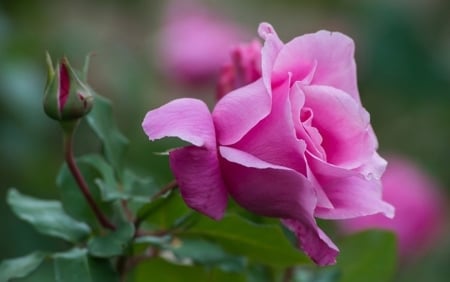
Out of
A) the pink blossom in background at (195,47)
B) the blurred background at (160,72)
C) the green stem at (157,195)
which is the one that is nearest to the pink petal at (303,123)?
the green stem at (157,195)

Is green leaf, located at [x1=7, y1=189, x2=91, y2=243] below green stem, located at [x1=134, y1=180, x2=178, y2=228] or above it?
below

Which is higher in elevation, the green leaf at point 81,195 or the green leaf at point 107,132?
the green leaf at point 107,132

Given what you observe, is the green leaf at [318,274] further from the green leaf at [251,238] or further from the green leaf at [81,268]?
the green leaf at [81,268]

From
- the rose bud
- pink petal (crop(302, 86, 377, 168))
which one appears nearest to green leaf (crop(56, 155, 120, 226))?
the rose bud

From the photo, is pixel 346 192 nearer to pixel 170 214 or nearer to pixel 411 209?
pixel 170 214

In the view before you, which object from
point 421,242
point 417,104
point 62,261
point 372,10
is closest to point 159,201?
point 62,261

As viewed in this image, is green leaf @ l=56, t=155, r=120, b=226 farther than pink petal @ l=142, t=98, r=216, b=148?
Yes

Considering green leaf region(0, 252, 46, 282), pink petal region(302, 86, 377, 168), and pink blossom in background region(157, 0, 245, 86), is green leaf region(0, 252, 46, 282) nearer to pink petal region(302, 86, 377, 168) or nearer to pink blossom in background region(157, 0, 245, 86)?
pink petal region(302, 86, 377, 168)

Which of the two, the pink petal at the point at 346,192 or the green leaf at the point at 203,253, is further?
the green leaf at the point at 203,253

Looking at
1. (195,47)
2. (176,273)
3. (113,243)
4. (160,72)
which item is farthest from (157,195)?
(160,72)
